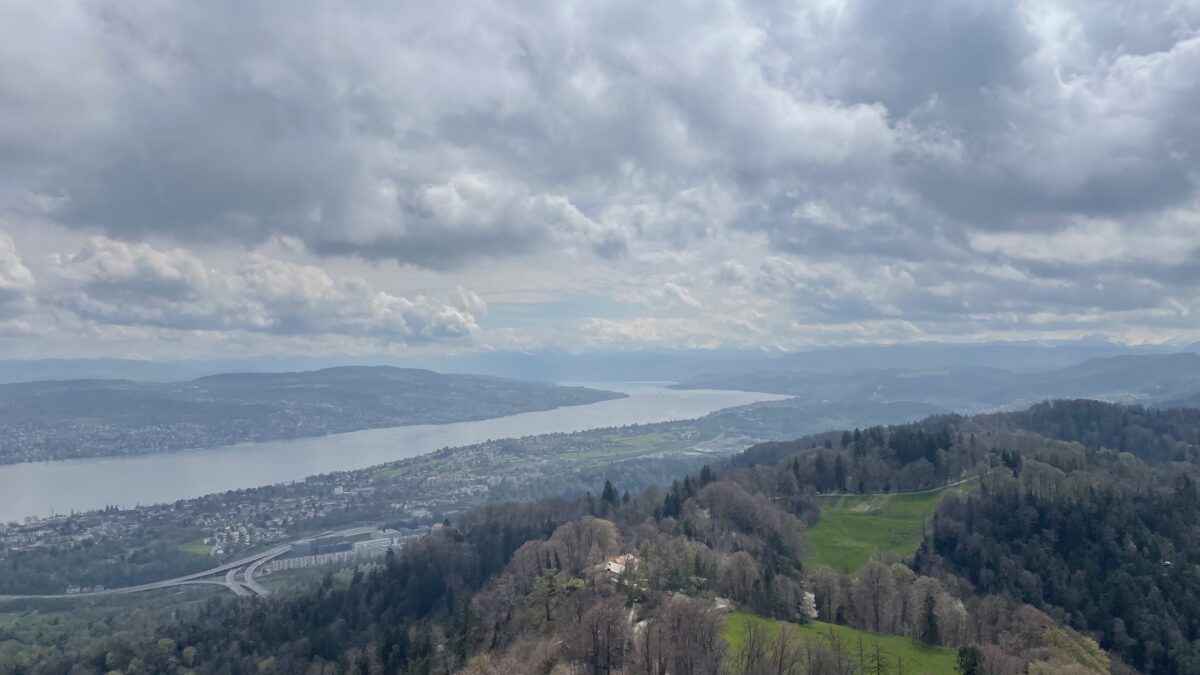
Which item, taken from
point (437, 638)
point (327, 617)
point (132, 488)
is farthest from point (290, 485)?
point (437, 638)

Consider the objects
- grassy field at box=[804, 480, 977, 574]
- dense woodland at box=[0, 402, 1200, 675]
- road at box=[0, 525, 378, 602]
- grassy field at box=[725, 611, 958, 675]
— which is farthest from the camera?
road at box=[0, 525, 378, 602]

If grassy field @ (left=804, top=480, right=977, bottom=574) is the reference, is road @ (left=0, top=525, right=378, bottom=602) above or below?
below

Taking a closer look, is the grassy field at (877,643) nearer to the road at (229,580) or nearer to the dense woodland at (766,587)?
the dense woodland at (766,587)

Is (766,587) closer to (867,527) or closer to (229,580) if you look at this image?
(867,527)

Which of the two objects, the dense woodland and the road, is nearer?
the dense woodland

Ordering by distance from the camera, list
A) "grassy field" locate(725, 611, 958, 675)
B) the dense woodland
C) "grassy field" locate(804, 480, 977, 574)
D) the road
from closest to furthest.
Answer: the dense woodland < "grassy field" locate(725, 611, 958, 675) < "grassy field" locate(804, 480, 977, 574) < the road

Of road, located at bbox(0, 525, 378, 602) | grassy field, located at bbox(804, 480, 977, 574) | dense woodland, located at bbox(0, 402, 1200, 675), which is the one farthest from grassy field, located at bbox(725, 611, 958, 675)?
road, located at bbox(0, 525, 378, 602)

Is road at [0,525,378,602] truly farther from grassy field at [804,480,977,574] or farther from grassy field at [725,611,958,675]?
grassy field at [725,611,958,675]

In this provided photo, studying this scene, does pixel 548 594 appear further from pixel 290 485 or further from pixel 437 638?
pixel 290 485

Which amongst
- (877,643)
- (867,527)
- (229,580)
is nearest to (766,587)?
(877,643)
